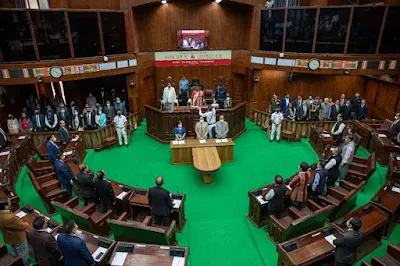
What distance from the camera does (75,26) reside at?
446 inches

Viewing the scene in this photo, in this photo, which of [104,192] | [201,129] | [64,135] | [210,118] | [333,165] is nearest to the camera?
[104,192]

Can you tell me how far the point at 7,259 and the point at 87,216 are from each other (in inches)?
57.9

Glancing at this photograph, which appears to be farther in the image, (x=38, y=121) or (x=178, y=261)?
(x=38, y=121)

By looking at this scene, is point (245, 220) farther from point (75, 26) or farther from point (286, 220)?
point (75, 26)

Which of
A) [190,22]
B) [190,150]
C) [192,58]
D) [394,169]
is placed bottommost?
[190,150]

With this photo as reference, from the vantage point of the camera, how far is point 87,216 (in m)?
5.84

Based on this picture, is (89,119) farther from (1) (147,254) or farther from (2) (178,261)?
(2) (178,261)

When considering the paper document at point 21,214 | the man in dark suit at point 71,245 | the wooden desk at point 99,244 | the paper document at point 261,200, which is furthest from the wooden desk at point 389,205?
the paper document at point 21,214

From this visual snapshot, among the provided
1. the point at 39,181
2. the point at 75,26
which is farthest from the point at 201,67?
the point at 39,181

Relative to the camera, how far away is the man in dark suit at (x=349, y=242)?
4.52 m

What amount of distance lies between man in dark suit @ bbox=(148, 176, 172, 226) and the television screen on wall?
10225 millimetres

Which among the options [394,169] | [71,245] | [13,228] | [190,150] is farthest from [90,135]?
[394,169]

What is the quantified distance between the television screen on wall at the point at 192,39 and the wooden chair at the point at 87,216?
1015cm

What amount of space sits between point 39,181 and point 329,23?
11865 mm
